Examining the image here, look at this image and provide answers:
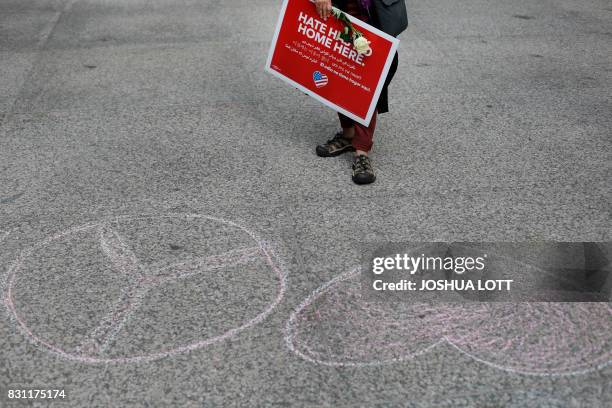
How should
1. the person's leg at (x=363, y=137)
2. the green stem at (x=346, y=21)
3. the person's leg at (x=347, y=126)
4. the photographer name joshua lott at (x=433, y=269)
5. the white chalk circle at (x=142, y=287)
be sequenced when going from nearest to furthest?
the white chalk circle at (x=142, y=287), the photographer name joshua lott at (x=433, y=269), the green stem at (x=346, y=21), the person's leg at (x=363, y=137), the person's leg at (x=347, y=126)

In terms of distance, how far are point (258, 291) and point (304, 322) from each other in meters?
0.32

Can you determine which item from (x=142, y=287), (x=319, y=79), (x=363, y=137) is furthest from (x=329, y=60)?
(x=142, y=287)

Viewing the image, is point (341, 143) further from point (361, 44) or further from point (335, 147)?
point (361, 44)

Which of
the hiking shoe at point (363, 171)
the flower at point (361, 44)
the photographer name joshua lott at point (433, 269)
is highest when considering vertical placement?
the flower at point (361, 44)

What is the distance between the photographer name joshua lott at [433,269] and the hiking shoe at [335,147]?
4.47ft

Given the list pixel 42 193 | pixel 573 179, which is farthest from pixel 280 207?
pixel 573 179

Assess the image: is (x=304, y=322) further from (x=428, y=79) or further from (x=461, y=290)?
(x=428, y=79)

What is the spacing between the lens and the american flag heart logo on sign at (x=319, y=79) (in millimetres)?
4320

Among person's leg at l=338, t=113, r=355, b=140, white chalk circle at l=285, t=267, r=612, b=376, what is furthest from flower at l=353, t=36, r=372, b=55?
white chalk circle at l=285, t=267, r=612, b=376

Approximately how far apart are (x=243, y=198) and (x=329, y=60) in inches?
39.8

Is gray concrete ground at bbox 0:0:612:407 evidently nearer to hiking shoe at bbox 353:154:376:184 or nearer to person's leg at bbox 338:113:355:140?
hiking shoe at bbox 353:154:376:184

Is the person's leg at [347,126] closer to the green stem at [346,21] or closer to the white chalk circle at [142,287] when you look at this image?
the green stem at [346,21]

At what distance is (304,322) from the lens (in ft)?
9.73

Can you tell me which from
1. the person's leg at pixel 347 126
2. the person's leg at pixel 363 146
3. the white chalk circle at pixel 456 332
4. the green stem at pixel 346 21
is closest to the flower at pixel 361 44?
the green stem at pixel 346 21
